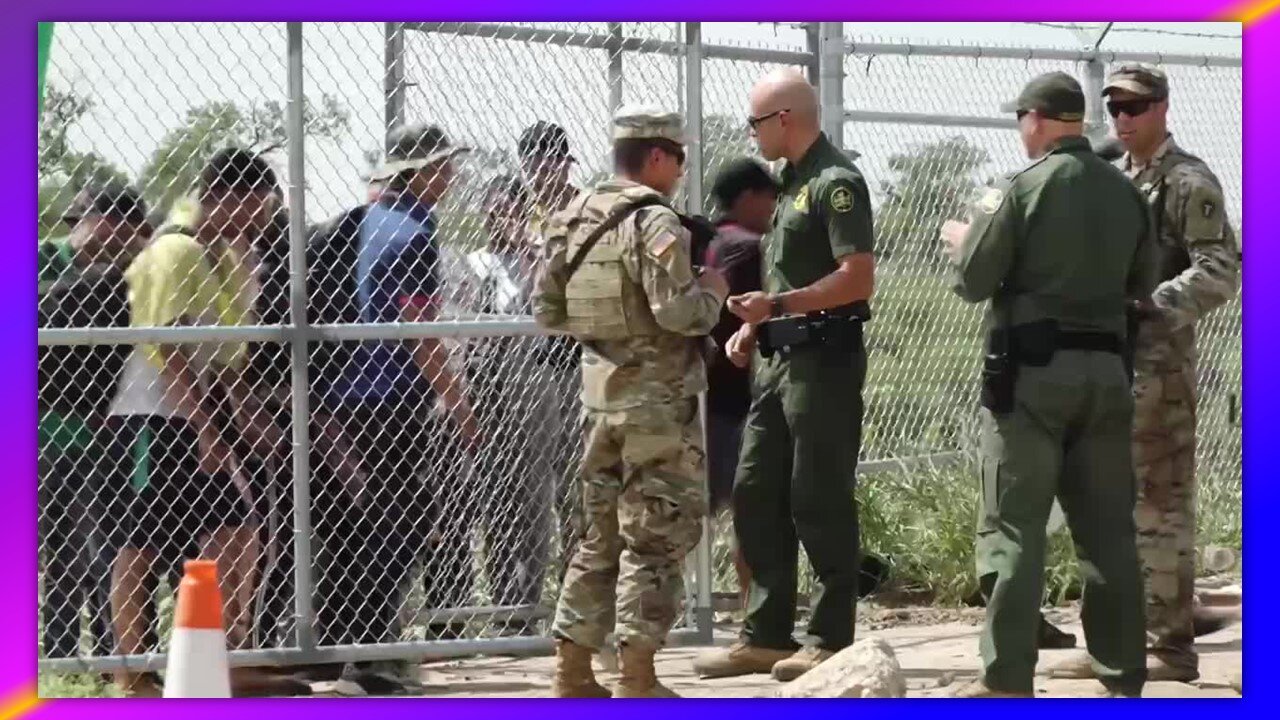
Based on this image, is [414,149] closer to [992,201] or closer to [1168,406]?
[992,201]

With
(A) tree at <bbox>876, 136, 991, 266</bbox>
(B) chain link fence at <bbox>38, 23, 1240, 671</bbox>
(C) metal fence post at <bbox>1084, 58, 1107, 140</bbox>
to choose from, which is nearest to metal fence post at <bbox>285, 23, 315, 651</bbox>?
(B) chain link fence at <bbox>38, 23, 1240, 671</bbox>

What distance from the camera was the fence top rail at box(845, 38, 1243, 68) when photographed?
25.3ft

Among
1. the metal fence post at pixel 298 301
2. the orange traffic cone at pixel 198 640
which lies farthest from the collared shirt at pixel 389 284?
the orange traffic cone at pixel 198 640

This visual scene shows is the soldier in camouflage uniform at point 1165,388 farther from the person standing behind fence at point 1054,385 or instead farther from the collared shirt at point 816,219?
the collared shirt at point 816,219

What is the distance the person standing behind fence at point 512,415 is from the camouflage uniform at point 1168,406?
2053mm

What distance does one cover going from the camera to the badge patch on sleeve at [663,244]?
5535mm

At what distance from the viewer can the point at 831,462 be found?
20.0 feet

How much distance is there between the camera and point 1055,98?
5.49 m

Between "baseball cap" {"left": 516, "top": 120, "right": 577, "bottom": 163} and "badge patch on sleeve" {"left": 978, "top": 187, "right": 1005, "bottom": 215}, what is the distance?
73.1 inches

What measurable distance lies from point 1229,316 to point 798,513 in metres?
4.59

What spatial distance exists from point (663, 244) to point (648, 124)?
1.40 ft

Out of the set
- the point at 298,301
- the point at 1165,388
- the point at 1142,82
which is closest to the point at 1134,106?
the point at 1142,82

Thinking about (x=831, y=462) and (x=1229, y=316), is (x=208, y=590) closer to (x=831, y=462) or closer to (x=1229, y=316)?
(x=831, y=462)

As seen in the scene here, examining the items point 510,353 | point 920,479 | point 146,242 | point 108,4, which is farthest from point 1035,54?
point 108,4
